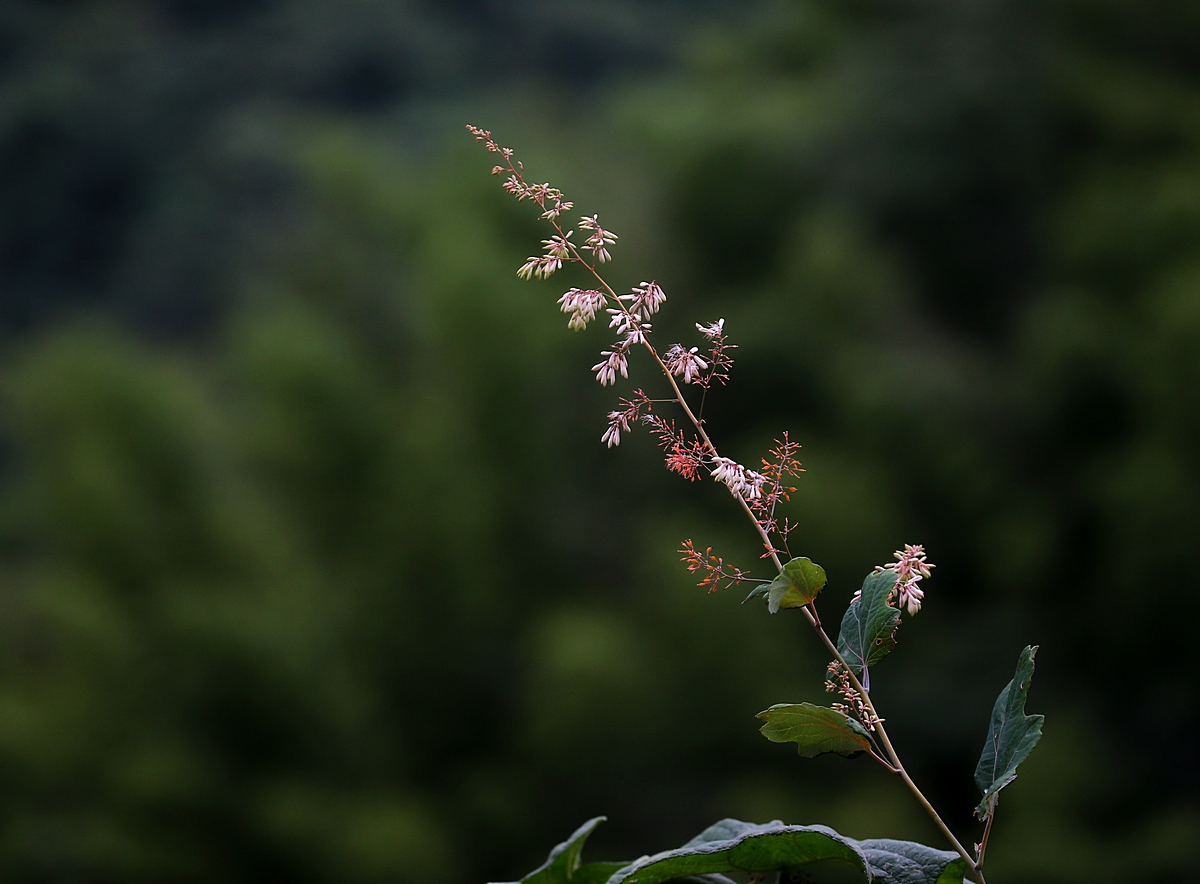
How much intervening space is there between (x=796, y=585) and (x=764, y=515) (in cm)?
4

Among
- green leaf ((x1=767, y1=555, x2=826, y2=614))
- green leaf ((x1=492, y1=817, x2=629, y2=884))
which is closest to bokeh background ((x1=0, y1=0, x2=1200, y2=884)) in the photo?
green leaf ((x1=492, y1=817, x2=629, y2=884))

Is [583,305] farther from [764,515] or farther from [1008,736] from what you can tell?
[1008,736]

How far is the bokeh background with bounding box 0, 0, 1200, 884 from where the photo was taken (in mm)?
4508

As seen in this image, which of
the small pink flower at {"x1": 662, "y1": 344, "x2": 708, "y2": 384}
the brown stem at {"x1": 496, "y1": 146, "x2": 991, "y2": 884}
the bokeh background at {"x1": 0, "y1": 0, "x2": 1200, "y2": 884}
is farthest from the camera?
the bokeh background at {"x1": 0, "y1": 0, "x2": 1200, "y2": 884}

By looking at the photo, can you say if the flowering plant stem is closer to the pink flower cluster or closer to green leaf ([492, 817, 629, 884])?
the pink flower cluster

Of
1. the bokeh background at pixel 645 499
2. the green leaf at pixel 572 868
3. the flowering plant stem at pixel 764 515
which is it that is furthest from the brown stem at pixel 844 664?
the bokeh background at pixel 645 499

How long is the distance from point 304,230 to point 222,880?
146 inches

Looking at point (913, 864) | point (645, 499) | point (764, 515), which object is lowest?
point (913, 864)

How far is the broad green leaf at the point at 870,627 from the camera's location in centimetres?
40

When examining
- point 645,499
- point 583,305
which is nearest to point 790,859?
point 583,305

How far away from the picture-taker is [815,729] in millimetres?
378

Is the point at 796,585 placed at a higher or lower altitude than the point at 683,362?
lower

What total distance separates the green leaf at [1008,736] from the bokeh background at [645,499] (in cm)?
395

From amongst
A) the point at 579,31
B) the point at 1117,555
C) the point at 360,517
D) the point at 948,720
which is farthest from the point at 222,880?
the point at 579,31
